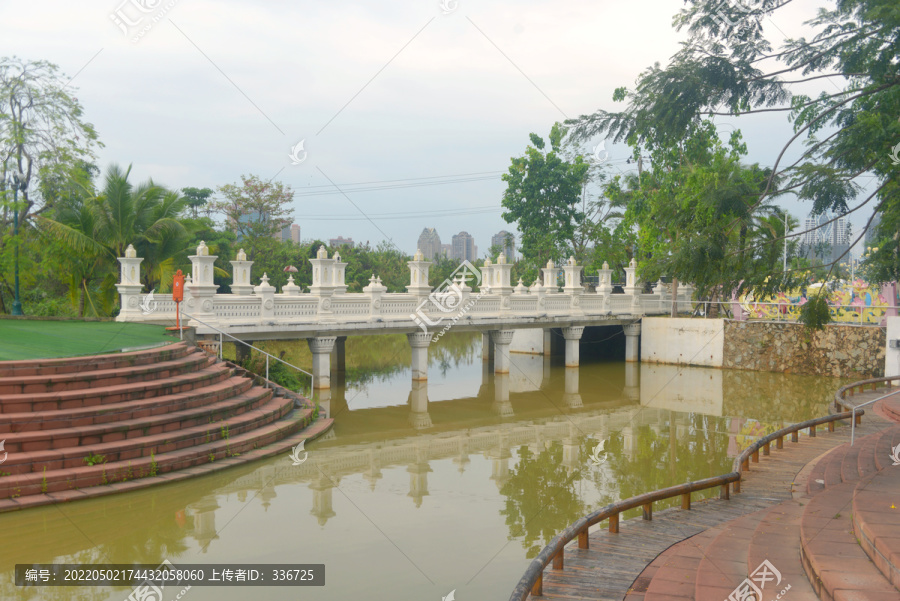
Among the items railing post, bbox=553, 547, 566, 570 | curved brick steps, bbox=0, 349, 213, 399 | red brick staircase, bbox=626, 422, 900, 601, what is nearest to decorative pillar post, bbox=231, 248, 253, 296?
curved brick steps, bbox=0, 349, 213, 399

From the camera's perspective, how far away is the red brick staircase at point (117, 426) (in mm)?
9133

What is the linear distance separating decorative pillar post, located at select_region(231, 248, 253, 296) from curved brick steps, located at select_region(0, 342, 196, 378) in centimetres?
651

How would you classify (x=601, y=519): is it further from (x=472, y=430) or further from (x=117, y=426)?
(x=472, y=430)

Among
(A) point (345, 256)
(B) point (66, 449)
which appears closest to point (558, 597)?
(B) point (66, 449)

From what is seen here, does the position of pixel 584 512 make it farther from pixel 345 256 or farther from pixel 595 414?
pixel 345 256

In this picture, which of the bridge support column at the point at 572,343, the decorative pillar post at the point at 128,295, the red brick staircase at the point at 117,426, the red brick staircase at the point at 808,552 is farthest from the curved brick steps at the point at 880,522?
the bridge support column at the point at 572,343

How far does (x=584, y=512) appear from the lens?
9.60m

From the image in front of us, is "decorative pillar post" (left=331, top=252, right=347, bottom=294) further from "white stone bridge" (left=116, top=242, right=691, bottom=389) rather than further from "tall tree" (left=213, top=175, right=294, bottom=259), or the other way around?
"tall tree" (left=213, top=175, right=294, bottom=259)

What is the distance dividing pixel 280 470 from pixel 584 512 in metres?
5.01

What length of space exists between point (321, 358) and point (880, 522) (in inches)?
574

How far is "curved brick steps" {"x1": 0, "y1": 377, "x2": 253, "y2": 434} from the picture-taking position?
9.37 metres

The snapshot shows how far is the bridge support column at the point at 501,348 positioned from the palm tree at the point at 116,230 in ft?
35.8

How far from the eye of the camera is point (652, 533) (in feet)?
24.5

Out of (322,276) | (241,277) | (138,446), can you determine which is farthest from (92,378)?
(241,277)
